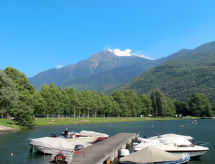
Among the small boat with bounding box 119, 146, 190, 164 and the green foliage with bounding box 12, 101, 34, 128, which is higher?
the green foliage with bounding box 12, 101, 34, 128

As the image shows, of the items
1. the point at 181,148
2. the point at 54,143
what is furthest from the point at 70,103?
the point at 181,148

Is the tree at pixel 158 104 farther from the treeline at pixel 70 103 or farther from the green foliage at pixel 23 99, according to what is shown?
the green foliage at pixel 23 99

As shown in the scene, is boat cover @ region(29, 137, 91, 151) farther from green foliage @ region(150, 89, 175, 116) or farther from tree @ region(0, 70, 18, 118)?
green foliage @ region(150, 89, 175, 116)

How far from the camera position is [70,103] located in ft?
362

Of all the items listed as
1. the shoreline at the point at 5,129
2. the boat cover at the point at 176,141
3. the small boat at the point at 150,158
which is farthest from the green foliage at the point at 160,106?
the small boat at the point at 150,158

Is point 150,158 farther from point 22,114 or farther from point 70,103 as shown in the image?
point 70,103

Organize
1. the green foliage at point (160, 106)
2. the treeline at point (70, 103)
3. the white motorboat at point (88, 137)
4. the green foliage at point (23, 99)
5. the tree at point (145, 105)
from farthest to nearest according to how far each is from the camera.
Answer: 1. the green foliage at point (160, 106)
2. the tree at point (145, 105)
3. the treeline at point (70, 103)
4. the green foliage at point (23, 99)
5. the white motorboat at point (88, 137)

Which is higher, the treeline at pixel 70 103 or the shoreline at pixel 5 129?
the treeline at pixel 70 103

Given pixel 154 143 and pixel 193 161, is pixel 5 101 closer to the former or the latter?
pixel 154 143

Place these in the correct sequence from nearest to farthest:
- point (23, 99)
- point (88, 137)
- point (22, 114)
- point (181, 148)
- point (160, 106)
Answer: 1. point (181, 148)
2. point (88, 137)
3. point (22, 114)
4. point (23, 99)
5. point (160, 106)

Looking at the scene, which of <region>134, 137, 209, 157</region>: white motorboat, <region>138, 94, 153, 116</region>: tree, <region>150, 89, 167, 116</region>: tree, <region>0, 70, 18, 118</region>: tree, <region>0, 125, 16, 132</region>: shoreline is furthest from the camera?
<region>150, 89, 167, 116</region>: tree

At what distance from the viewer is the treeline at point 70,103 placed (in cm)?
7019

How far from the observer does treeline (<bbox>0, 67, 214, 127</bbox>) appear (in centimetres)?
7019

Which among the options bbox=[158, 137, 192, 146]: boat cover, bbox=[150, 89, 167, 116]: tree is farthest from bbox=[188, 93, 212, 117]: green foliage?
bbox=[158, 137, 192, 146]: boat cover
